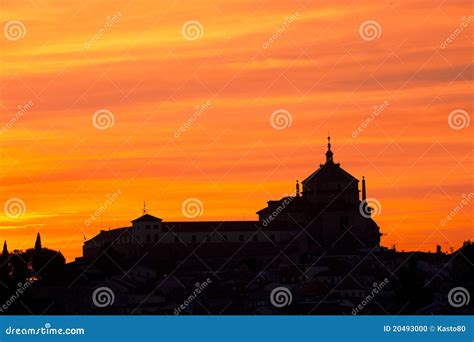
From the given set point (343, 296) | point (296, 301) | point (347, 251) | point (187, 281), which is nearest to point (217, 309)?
point (296, 301)

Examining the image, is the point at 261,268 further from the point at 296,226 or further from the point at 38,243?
the point at 38,243

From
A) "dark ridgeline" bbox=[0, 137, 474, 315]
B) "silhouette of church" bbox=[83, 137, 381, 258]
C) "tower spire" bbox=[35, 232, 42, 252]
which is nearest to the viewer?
"dark ridgeline" bbox=[0, 137, 474, 315]

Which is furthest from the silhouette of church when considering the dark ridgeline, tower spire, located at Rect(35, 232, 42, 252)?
tower spire, located at Rect(35, 232, 42, 252)

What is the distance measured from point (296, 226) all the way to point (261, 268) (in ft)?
25.7

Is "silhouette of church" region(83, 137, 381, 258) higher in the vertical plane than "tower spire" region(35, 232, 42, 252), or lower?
higher

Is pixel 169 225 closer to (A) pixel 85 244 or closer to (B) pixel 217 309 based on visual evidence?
(A) pixel 85 244

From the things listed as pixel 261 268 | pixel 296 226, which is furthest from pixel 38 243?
pixel 296 226

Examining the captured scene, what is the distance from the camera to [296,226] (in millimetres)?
126688

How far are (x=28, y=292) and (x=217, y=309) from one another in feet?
38.6

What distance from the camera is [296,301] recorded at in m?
94.4

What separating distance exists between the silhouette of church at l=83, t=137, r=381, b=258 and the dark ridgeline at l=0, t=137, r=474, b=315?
7 centimetres

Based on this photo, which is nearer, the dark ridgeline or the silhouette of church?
the dark ridgeline

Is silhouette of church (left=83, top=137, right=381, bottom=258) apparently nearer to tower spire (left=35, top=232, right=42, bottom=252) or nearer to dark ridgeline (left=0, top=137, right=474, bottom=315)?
dark ridgeline (left=0, top=137, right=474, bottom=315)

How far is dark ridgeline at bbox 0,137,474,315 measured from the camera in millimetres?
90750
